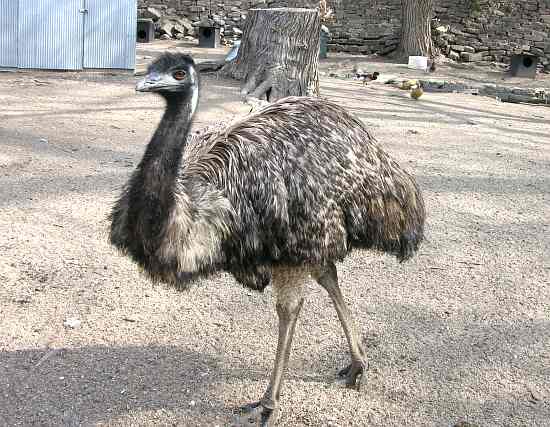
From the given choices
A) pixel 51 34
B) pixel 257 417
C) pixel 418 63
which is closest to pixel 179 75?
pixel 257 417

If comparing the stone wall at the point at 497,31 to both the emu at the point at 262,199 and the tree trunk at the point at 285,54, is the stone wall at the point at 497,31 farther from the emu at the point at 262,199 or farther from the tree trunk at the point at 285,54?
the emu at the point at 262,199

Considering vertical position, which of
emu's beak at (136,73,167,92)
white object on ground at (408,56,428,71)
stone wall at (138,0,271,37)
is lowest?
white object on ground at (408,56,428,71)

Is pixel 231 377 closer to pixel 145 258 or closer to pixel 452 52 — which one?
pixel 145 258

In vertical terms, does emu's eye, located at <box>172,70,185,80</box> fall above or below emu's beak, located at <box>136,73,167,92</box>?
above

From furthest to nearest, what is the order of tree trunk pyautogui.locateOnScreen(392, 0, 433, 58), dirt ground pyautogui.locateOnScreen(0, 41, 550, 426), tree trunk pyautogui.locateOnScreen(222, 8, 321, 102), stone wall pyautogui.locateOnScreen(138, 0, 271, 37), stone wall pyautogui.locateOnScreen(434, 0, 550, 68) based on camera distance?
stone wall pyautogui.locateOnScreen(138, 0, 271, 37), stone wall pyautogui.locateOnScreen(434, 0, 550, 68), tree trunk pyautogui.locateOnScreen(392, 0, 433, 58), tree trunk pyautogui.locateOnScreen(222, 8, 321, 102), dirt ground pyautogui.locateOnScreen(0, 41, 550, 426)

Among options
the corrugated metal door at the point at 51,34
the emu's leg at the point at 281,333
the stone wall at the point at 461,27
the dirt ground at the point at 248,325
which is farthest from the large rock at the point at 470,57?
the emu's leg at the point at 281,333

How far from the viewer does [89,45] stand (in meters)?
10.9

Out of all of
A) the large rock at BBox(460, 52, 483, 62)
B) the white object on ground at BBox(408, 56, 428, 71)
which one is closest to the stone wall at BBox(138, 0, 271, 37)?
the large rock at BBox(460, 52, 483, 62)

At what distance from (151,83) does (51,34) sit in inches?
356

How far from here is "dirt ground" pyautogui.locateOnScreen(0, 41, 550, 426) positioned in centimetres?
295

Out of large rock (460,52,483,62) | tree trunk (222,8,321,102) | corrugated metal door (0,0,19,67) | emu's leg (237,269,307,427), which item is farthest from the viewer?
large rock (460,52,483,62)

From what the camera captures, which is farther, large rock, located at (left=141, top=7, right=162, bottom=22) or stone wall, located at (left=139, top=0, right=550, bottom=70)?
large rock, located at (left=141, top=7, right=162, bottom=22)

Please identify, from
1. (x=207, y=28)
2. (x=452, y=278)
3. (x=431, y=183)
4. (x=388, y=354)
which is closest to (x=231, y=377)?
(x=388, y=354)

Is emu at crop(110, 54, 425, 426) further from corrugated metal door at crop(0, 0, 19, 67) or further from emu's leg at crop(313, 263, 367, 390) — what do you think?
corrugated metal door at crop(0, 0, 19, 67)
